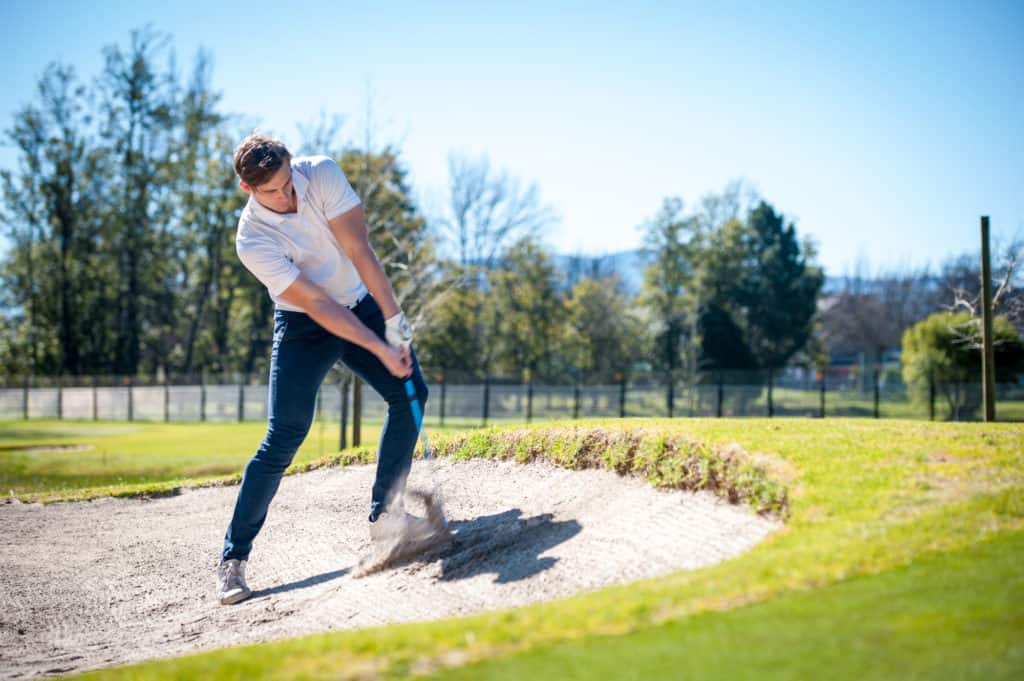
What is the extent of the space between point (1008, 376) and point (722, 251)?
24.9m

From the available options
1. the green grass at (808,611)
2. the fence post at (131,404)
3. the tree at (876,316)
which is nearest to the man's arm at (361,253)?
the green grass at (808,611)

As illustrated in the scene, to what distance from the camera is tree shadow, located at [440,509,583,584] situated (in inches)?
177

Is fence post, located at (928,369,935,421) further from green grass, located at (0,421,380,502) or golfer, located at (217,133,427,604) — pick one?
golfer, located at (217,133,427,604)

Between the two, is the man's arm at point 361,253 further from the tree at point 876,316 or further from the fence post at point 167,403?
the tree at point 876,316

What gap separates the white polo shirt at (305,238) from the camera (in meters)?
4.48

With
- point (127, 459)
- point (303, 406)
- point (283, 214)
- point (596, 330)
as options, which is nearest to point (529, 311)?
point (596, 330)

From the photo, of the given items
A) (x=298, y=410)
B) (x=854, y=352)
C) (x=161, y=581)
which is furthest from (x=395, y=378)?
(x=854, y=352)

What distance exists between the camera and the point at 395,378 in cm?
493

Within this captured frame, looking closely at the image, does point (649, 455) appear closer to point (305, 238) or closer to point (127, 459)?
point (305, 238)

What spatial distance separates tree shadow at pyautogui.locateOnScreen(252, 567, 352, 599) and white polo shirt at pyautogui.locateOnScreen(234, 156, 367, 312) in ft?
5.67

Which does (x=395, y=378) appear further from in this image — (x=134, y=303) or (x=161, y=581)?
(x=134, y=303)

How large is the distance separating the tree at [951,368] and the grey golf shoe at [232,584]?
26.0m

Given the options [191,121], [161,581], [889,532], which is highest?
[191,121]

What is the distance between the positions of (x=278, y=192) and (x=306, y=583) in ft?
7.94
